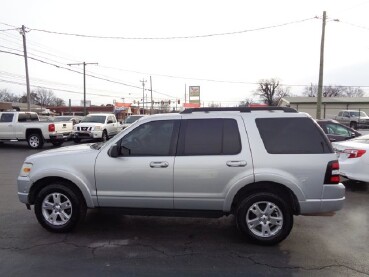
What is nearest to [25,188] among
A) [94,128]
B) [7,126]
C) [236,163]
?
[236,163]

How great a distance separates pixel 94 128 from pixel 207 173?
17235 mm

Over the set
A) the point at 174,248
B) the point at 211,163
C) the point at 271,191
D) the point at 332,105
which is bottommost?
the point at 174,248

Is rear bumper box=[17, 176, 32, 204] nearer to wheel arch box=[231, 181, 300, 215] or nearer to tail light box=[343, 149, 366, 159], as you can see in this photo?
wheel arch box=[231, 181, 300, 215]

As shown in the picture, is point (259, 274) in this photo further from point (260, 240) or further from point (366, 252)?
point (366, 252)

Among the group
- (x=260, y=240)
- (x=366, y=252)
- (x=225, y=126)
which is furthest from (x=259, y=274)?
(x=225, y=126)

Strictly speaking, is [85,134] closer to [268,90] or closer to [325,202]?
[325,202]

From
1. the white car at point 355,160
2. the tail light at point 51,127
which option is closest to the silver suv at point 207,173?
the white car at point 355,160

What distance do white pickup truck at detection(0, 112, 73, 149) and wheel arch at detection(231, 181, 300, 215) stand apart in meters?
14.8

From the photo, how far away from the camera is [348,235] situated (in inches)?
201

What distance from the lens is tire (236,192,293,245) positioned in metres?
4.65

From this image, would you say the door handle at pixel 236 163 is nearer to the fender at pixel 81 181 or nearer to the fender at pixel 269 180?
the fender at pixel 269 180

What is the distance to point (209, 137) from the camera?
4.83 metres

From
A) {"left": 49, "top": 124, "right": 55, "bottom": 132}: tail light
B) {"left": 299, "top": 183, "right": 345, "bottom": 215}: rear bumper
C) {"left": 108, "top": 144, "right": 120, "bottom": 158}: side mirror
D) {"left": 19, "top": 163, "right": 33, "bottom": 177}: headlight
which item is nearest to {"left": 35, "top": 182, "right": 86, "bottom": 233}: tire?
{"left": 19, "top": 163, "right": 33, "bottom": 177}: headlight

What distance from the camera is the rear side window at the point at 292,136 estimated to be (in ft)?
15.2
